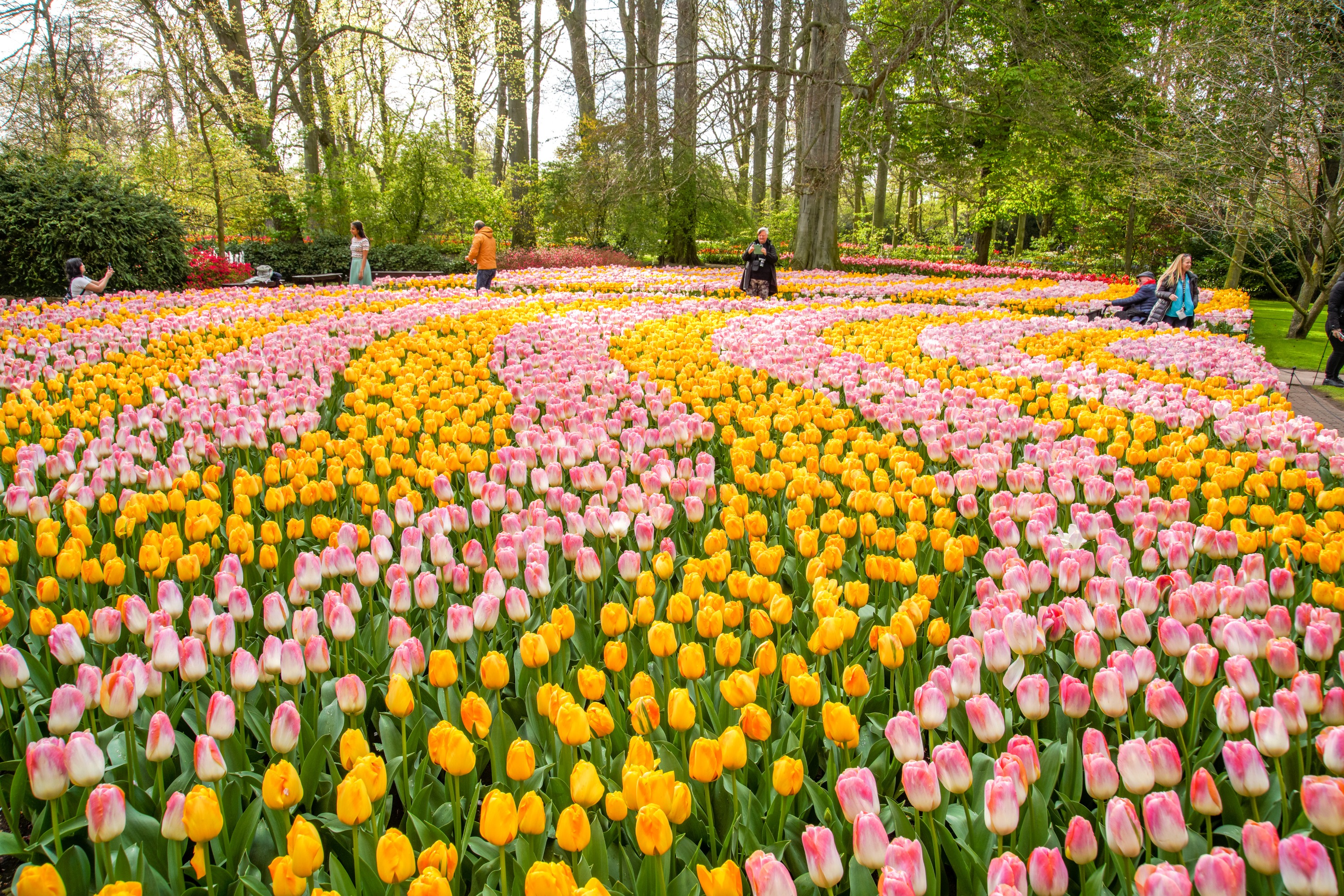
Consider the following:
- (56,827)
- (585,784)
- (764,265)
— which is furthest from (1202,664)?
(764,265)

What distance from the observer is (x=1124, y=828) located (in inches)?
50.8

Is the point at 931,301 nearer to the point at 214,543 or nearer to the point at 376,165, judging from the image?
the point at 214,543

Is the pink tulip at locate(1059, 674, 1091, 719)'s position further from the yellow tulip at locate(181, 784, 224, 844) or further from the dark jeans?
the dark jeans

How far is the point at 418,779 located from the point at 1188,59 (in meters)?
16.7

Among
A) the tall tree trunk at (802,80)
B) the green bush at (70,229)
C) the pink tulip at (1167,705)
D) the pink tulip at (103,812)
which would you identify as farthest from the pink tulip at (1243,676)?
the tall tree trunk at (802,80)

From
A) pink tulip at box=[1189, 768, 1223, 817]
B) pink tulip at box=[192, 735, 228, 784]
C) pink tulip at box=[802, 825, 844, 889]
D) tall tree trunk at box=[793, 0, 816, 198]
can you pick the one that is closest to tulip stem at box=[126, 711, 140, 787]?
pink tulip at box=[192, 735, 228, 784]

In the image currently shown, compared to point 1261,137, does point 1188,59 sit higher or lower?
higher

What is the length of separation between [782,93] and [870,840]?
1822 cm

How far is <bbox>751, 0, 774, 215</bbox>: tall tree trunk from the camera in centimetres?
1675

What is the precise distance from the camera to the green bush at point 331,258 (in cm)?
2050

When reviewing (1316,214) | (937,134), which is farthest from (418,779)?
(937,134)

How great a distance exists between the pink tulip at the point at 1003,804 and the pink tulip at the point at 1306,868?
33 centimetres

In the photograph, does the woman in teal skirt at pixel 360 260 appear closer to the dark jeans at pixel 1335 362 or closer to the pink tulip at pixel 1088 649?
the dark jeans at pixel 1335 362

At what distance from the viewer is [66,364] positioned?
5.81 m
